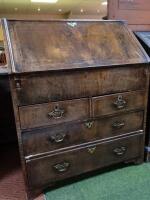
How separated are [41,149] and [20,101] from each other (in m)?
0.38

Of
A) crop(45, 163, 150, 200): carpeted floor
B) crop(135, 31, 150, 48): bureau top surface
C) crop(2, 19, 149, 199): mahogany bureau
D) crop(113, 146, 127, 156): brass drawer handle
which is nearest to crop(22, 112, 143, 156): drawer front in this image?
crop(2, 19, 149, 199): mahogany bureau

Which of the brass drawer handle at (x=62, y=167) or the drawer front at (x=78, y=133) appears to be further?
the brass drawer handle at (x=62, y=167)

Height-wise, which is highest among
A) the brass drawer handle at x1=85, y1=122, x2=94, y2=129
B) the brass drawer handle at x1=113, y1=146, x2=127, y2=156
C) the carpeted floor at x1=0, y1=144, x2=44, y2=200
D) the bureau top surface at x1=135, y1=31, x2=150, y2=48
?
the bureau top surface at x1=135, y1=31, x2=150, y2=48

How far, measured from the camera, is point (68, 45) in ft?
4.82

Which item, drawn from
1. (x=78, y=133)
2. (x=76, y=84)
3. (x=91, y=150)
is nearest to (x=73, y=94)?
(x=76, y=84)

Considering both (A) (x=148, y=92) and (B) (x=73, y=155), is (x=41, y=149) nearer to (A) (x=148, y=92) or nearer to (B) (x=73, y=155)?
(B) (x=73, y=155)

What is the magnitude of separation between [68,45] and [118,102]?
21.8 inches

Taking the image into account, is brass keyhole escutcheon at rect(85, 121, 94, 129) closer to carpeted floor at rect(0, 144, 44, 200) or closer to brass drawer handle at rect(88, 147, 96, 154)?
brass drawer handle at rect(88, 147, 96, 154)

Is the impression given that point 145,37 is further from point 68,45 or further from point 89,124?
point 89,124

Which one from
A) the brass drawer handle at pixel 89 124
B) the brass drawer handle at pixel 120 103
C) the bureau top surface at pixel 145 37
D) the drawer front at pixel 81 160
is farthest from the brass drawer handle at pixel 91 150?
the bureau top surface at pixel 145 37

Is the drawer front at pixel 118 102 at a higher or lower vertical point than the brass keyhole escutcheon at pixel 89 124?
higher

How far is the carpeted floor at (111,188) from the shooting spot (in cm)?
153

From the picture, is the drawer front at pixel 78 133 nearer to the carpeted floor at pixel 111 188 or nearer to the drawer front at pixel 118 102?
the drawer front at pixel 118 102

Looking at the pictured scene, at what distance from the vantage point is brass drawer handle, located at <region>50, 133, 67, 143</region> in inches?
57.7
